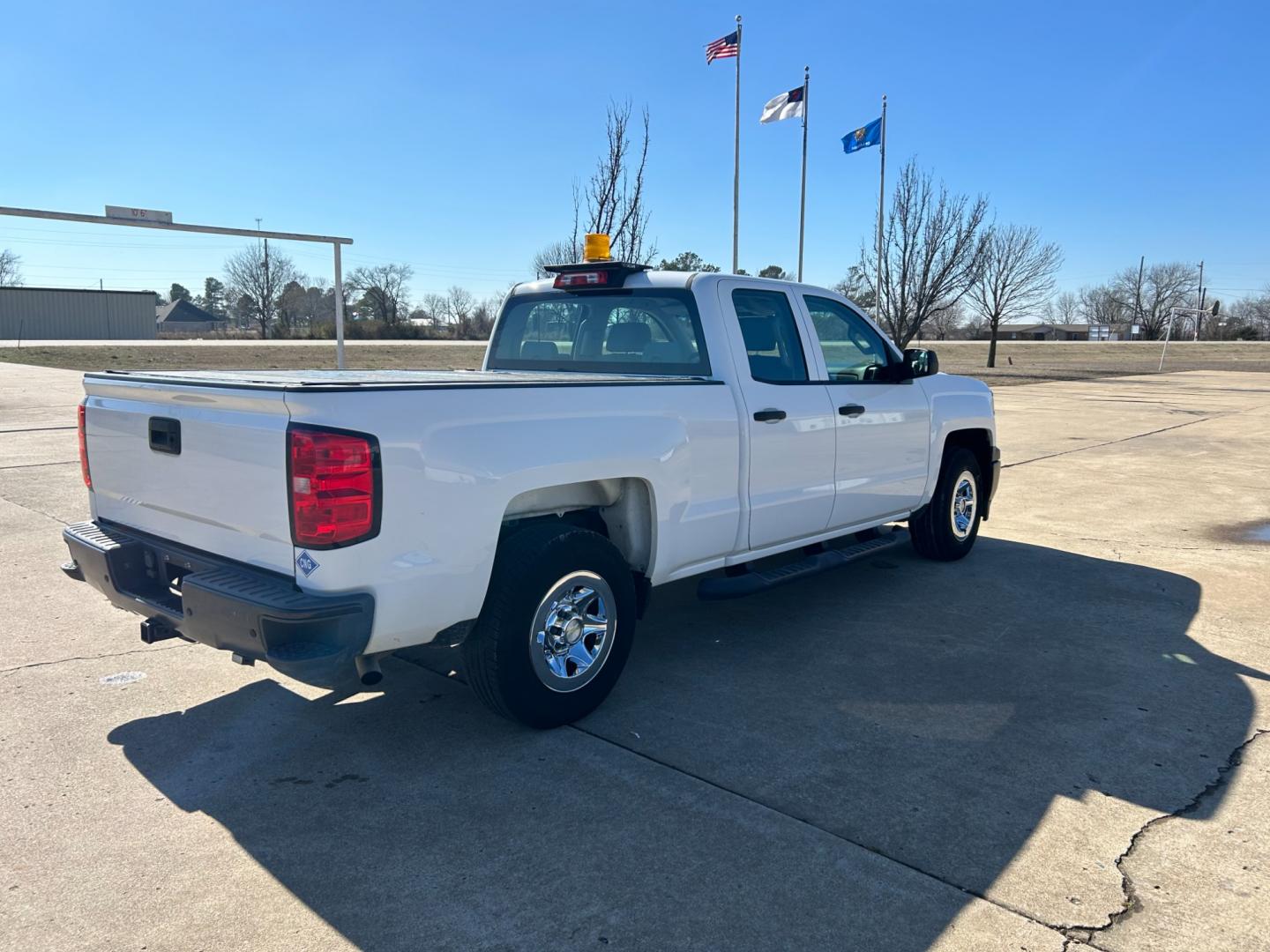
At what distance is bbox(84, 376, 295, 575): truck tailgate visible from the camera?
3234mm

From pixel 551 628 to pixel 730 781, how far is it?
937mm

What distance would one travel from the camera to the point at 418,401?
3.28 m

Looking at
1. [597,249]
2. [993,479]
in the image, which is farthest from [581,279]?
[993,479]

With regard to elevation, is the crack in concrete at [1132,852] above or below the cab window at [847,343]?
below

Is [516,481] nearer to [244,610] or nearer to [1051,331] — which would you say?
[244,610]

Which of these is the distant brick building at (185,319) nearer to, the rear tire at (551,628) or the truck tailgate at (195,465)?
the truck tailgate at (195,465)

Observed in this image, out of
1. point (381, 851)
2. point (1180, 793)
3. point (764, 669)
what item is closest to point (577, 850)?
point (381, 851)

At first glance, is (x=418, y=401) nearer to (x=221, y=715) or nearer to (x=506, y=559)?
(x=506, y=559)

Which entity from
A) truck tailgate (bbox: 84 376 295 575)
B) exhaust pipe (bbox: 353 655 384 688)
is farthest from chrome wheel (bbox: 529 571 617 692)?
truck tailgate (bbox: 84 376 295 575)

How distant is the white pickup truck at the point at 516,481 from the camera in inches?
125

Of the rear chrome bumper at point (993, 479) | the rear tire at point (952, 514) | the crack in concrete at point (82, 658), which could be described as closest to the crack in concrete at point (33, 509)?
the crack in concrete at point (82, 658)

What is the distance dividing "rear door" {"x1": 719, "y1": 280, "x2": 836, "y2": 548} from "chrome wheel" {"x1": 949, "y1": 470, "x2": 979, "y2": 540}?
181 centimetres

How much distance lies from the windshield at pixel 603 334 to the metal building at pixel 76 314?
76945 millimetres

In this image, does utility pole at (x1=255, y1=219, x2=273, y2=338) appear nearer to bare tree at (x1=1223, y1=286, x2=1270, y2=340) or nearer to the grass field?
the grass field
